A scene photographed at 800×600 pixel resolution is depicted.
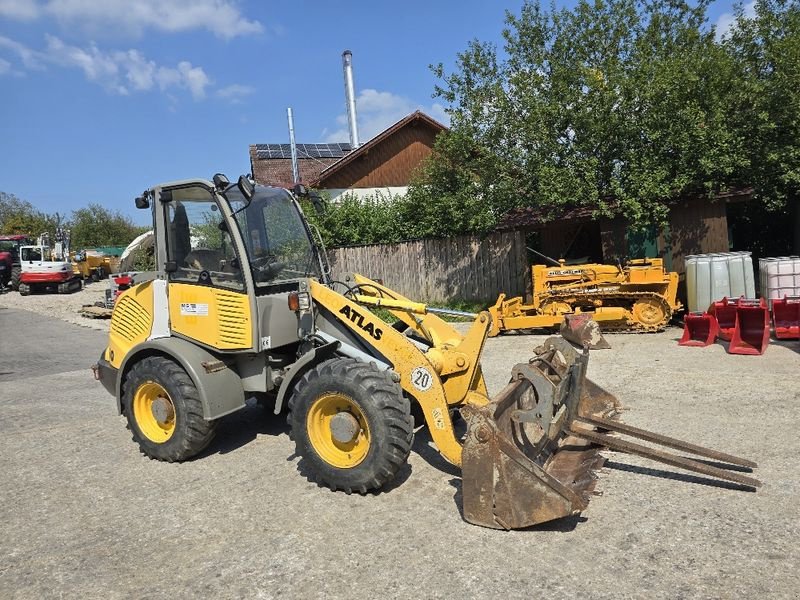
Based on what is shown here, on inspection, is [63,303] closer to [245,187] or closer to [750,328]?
[245,187]

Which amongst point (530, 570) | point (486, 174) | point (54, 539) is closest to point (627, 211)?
point (486, 174)

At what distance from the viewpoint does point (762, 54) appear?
13211mm

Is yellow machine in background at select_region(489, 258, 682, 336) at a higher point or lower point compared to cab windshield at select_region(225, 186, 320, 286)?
lower

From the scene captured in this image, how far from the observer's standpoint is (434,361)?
14.7 ft

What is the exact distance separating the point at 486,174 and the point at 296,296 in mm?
10300

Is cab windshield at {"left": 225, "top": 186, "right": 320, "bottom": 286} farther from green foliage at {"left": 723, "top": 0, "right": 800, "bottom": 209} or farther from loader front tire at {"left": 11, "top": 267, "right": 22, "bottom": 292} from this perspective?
loader front tire at {"left": 11, "top": 267, "right": 22, "bottom": 292}

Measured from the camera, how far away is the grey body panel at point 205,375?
4.76 metres

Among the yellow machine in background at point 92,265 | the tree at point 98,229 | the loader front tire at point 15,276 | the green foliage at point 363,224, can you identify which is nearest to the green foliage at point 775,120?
the green foliage at point 363,224

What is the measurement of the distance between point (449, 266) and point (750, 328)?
26.8 ft

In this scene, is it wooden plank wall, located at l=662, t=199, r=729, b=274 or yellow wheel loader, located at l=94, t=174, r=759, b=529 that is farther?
wooden plank wall, located at l=662, t=199, r=729, b=274

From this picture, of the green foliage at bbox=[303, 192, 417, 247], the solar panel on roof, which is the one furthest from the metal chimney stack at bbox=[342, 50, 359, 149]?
the green foliage at bbox=[303, 192, 417, 247]

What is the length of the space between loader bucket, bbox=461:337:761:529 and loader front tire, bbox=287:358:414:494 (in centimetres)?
54

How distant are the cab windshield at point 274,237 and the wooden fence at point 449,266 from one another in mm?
9596

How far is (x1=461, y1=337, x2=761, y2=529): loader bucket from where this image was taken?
3.41 metres
